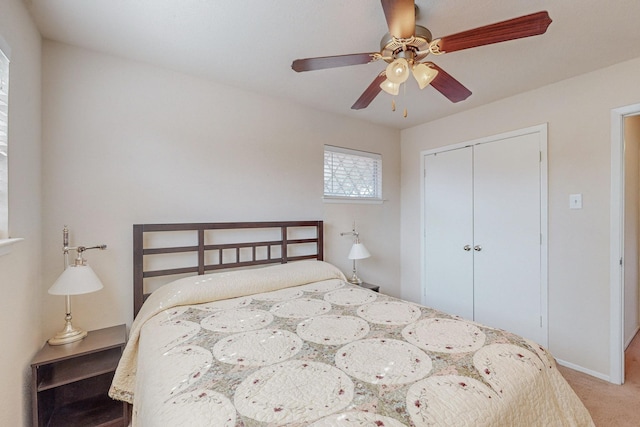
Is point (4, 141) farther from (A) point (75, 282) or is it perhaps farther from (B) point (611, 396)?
(B) point (611, 396)

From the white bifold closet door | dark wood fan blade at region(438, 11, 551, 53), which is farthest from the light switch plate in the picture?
dark wood fan blade at region(438, 11, 551, 53)

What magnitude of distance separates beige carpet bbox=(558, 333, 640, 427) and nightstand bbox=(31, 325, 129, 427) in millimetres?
2967

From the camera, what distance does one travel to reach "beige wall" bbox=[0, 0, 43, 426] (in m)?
1.30

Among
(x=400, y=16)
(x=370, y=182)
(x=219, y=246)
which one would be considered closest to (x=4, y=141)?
(x=219, y=246)

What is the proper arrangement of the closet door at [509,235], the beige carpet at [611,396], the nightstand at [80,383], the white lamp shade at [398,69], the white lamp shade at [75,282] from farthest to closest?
the closet door at [509,235] → the beige carpet at [611,396] → the white lamp shade at [75,282] → the nightstand at [80,383] → the white lamp shade at [398,69]

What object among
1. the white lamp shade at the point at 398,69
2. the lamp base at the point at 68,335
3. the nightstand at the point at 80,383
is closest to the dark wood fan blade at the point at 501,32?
the white lamp shade at the point at 398,69

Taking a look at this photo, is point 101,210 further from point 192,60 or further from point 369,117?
point 369,117

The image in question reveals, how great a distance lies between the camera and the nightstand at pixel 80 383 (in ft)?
4.99

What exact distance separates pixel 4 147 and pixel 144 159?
0.85 meters

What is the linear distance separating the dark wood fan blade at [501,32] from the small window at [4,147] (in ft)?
6.55

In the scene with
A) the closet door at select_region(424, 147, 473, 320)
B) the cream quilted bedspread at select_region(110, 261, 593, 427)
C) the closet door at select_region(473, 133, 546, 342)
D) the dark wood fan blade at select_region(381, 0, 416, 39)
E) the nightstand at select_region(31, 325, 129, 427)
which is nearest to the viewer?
the cream quilted bedspread at select_region(110, 261, 593, 427)

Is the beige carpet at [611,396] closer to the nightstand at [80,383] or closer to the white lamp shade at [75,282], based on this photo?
the nightstand at [80,383]

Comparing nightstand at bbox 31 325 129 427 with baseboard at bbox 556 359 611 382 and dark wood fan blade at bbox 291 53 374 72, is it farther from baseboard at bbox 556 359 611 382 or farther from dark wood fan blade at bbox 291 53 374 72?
baseboard at bbox 556 359 611 382

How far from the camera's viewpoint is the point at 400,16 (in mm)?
1221
